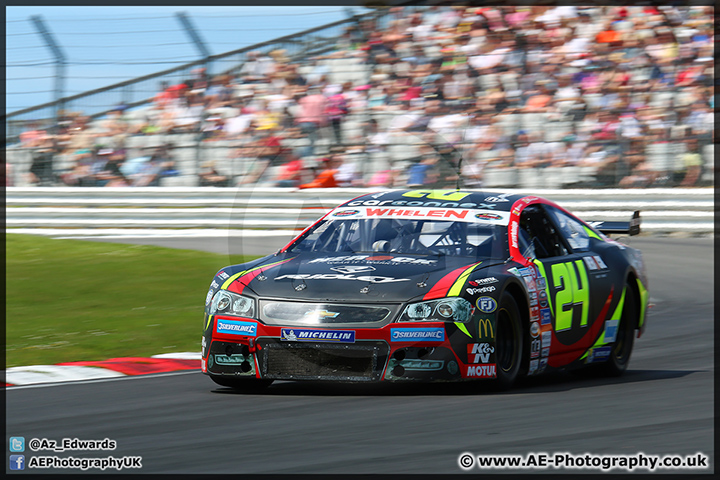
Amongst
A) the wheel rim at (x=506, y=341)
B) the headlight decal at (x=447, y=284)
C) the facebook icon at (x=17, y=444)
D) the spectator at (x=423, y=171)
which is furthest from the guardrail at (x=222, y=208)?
the facebook icon at (x=17, y=444)

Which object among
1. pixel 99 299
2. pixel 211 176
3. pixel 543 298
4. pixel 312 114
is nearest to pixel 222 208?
pixel 211 176

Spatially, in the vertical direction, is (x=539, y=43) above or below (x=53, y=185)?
above

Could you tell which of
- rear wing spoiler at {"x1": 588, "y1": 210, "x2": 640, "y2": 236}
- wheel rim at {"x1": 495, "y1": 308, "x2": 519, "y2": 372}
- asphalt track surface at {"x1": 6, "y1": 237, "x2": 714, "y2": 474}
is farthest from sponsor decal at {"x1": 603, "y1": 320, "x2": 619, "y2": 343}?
wheel rim at {"x1": 495, "y1": 308, "x2": 519, "y2": 372}

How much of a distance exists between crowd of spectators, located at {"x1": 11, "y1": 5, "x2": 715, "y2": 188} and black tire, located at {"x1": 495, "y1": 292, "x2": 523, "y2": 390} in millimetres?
9146

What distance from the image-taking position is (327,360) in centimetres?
566

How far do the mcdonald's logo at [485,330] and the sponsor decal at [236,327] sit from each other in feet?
3.88

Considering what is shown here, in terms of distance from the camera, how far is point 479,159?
1684 centimetres

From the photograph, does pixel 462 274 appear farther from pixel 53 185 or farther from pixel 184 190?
pixel 53 185

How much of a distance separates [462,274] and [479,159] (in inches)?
440

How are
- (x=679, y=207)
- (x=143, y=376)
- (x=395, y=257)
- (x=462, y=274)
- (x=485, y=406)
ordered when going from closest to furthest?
(x=485, y=406) → (x=462, y=274) → (x=395, y=257) → (x=143, y=376) → (x=679, y=207)

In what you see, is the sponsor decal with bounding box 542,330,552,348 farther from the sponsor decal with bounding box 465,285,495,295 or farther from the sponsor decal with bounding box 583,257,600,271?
the sponsor decal with bounding box 583,257,600,271

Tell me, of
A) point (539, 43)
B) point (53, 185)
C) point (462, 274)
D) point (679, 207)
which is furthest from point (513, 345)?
point (53, 185)

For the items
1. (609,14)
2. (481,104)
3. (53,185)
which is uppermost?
(609,14)

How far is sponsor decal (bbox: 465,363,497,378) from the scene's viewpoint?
567cm
